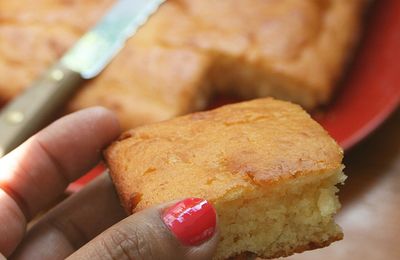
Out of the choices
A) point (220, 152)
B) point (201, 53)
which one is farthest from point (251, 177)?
point (201, 53)

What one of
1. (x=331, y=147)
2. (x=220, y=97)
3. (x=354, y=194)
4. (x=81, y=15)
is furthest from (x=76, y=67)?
(x=331, y=147)

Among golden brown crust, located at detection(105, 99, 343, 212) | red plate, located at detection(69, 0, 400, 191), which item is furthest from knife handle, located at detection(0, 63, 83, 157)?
golden brown crust, located at detection(105, 99, 343, 212)

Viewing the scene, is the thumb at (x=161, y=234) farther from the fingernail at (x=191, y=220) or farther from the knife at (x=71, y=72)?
the knife at (x=71, y=72)

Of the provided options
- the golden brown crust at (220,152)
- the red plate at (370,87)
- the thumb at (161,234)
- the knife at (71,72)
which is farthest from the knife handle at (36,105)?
the thumb at (161,234)

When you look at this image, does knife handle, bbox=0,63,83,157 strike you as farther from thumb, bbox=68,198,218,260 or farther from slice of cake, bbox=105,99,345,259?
thumb, bbox=68,198,218,260

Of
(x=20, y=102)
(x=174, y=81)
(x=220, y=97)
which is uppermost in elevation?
(x=20, y=102)

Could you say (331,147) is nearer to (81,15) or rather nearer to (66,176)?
(66,176)
